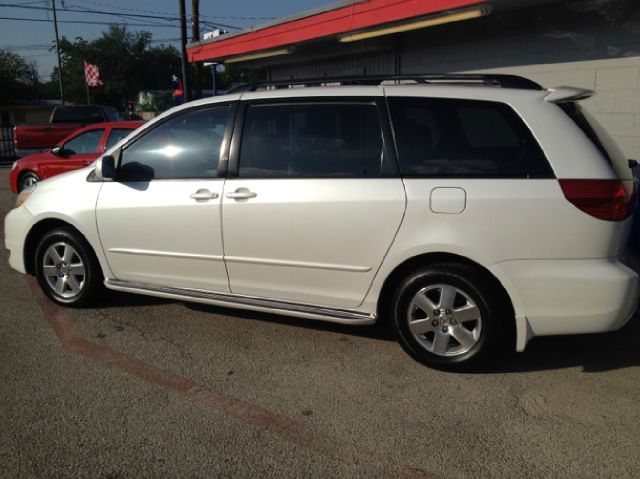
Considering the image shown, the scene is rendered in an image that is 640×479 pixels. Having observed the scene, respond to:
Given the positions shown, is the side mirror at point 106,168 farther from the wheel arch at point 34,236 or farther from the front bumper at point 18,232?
the front bumper at point 18,232

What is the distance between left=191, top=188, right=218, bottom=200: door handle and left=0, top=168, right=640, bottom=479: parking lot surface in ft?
3.36

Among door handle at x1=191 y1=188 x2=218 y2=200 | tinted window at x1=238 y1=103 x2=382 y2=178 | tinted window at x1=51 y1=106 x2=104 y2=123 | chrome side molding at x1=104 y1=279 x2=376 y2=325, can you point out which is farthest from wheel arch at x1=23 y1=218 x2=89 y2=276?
tinted window at x1=51 y1=106 x2=104 y2=123

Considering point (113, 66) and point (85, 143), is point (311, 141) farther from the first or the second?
point (113, 66)

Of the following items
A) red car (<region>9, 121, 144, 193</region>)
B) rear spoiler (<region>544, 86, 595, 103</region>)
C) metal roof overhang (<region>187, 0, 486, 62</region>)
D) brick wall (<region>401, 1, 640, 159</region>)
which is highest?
metal roof overhang (<region>187, 0, 486, 62</region>)

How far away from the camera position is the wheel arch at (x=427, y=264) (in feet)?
11.7

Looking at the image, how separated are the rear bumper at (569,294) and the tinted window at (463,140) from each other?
1.82ft

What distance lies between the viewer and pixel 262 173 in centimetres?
405

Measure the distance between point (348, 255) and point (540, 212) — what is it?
1191mm

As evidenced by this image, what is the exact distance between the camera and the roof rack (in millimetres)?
3779

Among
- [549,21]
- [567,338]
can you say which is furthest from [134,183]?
[549,21]

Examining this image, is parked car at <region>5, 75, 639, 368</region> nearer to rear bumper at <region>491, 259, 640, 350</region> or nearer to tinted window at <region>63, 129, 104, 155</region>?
rear bumper at <region>491, 259, 640, 350</region>

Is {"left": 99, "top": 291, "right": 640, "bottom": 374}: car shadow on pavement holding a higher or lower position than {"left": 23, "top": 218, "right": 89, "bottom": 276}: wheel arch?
lower

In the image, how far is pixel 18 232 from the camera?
4.96m

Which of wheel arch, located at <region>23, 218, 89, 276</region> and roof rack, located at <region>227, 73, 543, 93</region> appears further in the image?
wheel arch, located at <region>23, 218, 89, 276</region>
